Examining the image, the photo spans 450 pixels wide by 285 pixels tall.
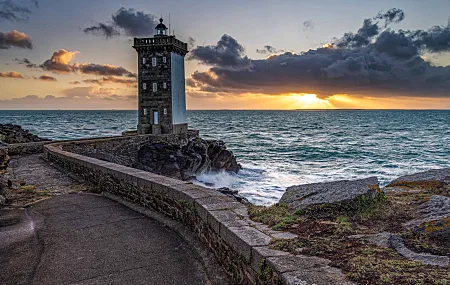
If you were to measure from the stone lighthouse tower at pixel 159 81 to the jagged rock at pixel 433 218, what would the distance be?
29580 millimetres

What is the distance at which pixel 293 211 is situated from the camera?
538cm

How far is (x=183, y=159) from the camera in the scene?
2648cm

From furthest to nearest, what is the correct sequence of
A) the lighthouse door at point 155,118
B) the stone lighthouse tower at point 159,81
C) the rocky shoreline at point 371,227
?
the lighthouse door at point 155,118 → the stone lighthouse tower at point 159,81 → the rocky shoreline at point 371,227

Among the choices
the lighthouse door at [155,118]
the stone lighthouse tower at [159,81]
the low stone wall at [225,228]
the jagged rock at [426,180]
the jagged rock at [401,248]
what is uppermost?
the stone lighthouse tower at [159,81]

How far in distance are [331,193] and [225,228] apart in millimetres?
2081

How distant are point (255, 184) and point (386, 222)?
1965 centimetres

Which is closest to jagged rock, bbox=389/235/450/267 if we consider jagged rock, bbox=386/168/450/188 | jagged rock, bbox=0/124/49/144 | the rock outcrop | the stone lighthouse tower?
jagged rock, bbox=386/168/450/188

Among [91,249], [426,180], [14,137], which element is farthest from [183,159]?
[91,249]

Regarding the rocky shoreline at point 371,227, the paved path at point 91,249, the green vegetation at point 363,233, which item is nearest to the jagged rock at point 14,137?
the paved path at point 91,249

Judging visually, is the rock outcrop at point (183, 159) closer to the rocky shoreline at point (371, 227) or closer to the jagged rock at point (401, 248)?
the rocky shoreline at point (371, 227)

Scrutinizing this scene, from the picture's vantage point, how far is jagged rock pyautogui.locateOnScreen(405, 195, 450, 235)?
3.95 m

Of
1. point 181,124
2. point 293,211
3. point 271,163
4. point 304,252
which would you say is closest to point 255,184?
point 271,163

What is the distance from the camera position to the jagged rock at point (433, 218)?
13.0 feet

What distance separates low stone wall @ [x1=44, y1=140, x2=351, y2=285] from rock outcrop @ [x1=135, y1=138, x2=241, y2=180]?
16.3 metres
